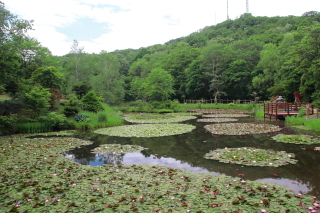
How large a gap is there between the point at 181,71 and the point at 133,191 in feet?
189

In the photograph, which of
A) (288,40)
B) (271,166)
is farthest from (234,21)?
(271,166)

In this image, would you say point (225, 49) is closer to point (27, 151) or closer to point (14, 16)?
point (14, 16)

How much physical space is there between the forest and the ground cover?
11985mm

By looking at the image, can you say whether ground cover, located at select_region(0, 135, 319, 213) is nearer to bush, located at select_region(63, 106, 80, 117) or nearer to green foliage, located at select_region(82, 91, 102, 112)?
bush, located at select_region(63, 106, 80, 117)

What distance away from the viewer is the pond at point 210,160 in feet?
20.9

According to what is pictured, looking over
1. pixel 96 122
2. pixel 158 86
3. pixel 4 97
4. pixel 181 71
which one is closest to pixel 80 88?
pixel 4 97

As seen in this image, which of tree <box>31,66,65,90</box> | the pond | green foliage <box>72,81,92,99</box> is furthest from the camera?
green foliage <box>72,81,92,99</box>

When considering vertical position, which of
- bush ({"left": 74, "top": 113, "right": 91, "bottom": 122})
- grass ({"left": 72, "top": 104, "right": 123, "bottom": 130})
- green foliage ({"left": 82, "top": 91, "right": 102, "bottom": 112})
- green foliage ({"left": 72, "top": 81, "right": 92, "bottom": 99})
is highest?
green foliage ({"left": 72, "top": 81, "right": 92, "bottom": 99})

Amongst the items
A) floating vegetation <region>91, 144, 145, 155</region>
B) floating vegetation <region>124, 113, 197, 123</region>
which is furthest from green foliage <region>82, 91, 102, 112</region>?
floating vegetation <region>91, 144, 145, 155</region>

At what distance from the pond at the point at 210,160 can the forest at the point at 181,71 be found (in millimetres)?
10134

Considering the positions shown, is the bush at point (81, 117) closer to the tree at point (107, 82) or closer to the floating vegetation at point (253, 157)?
the floating vegetation at point (253, 157)

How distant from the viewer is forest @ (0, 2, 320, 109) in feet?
59.9

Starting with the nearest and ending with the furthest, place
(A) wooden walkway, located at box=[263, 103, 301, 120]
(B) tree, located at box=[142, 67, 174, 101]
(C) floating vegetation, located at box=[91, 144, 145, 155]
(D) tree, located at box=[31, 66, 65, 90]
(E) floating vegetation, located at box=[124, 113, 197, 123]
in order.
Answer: (C) floating vegetation, located at box=[91, 144, 145, 155] → (D) tree, located at box=[31, 66, 65, 90] → (A) wooden walkway, located at box=[263, 103, 301, 120] → (E) floating vegetation, located at box=[124, 113, 197, 123] → (B) tree, located at box=[142, 67, 174, 101]

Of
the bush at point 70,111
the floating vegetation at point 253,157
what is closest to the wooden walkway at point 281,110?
the floating vegetation at point 253,157
